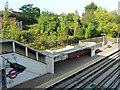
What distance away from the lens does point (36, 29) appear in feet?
73.9

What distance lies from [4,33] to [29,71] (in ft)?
28.7

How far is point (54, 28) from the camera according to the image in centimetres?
2284

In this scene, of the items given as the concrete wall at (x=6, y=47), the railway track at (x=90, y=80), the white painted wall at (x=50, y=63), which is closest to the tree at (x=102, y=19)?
the railway track at (x=90, y=80)

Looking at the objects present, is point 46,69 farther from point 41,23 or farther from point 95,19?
point 95,19

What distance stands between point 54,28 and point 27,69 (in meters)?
14.7

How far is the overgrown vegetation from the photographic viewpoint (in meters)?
16.5

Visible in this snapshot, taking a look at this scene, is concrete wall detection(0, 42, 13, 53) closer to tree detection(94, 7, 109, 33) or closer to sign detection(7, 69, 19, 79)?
sign detection(7, 69, 19, 79)

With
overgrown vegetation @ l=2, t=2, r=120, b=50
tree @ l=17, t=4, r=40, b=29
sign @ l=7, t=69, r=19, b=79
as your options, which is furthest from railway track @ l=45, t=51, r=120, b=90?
tree @ l=17, t=4, r=40, b=29

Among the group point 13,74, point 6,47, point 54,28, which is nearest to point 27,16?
point 54,28

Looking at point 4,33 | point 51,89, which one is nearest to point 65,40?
point 4,33

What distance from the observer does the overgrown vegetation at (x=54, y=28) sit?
1649cm

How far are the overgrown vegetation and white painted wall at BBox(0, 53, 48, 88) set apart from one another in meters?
7.22

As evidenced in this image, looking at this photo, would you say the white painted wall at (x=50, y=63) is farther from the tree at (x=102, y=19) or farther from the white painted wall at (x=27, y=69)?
the tree at (x=102, y=19)

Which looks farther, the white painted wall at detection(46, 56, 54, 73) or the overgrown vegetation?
the overgrown vegetation
